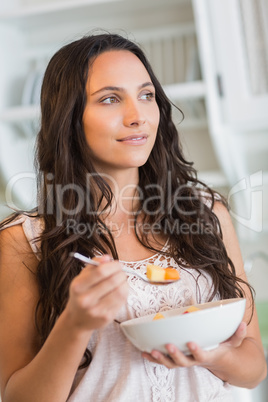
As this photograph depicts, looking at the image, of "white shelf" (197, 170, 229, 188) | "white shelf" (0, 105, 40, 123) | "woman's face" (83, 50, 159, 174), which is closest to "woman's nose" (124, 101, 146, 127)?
"woman's face" (83, 50, 159, 174)

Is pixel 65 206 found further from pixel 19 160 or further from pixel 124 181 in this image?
pixel 19 160

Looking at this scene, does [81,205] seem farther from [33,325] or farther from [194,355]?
[194,355]

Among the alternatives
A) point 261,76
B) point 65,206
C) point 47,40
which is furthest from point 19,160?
point 65,206

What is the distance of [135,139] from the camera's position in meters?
1.22

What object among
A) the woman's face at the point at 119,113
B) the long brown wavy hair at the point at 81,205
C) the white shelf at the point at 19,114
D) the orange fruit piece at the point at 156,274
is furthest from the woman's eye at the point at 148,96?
the white shelf at the point at 19,114

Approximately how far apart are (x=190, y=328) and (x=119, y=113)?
47 centimetres

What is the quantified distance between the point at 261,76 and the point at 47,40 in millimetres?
850

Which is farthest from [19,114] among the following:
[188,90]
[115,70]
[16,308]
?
[16,308]

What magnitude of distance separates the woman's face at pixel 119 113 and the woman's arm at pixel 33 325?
0.25m

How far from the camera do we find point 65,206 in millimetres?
1278

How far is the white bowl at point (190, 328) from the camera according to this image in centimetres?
96

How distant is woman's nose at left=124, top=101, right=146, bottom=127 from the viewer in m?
1.21

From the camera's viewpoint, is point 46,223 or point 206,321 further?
point 46,223

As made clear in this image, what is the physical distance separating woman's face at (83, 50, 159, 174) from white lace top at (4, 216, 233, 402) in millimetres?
242
